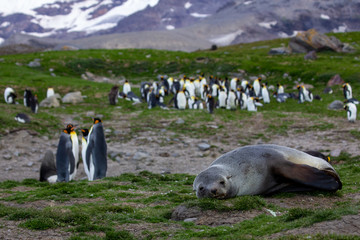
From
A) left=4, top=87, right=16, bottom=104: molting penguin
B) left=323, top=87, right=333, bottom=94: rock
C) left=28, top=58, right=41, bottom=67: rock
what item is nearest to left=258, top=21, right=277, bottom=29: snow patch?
left=28, top=58, right=41, bottom=67: rock

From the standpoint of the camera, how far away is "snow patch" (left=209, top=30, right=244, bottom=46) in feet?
569

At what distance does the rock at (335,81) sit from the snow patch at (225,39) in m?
145

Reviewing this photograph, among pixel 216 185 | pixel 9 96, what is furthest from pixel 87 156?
pixel 9 96

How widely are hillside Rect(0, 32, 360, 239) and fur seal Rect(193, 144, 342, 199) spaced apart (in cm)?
18

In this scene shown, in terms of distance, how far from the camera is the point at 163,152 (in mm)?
14172

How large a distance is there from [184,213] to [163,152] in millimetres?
8541

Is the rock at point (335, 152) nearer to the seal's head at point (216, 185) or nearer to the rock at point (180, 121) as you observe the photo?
the seal's head at point (216, 185)

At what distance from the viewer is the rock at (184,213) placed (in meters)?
5.59

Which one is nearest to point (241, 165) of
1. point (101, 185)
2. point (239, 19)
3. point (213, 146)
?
point (101, 185)

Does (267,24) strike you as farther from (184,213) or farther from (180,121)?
(184,213)

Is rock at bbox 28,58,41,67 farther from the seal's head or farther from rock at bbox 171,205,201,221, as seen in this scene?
rock at bbox 171,205,201,221

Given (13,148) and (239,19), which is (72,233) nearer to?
(13,148)

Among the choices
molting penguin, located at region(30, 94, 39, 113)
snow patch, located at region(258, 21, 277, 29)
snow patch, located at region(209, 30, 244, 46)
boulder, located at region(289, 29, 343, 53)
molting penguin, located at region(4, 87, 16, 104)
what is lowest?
molting penguin, located at region(30, 94, 39, 113)

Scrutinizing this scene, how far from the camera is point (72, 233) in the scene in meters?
4.96
